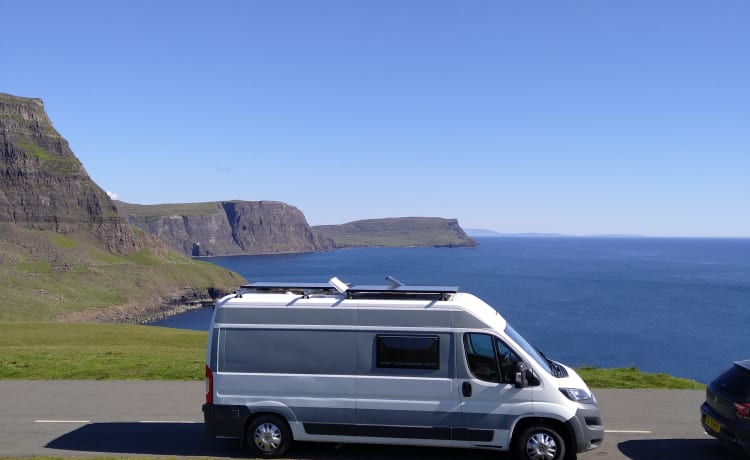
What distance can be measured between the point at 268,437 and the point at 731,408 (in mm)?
7744

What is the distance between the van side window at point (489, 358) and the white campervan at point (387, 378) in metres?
0.02

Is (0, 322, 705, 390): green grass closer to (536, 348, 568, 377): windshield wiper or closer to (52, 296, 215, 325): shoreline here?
(536, 348, 568, 377): windshield wiper

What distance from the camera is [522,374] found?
32.6ft

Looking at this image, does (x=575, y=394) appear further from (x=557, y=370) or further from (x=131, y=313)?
(x=131, y=313)

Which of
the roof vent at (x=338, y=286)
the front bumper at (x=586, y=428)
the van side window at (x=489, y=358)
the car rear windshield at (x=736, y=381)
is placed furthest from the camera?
the roof vent at (x=338, y=286)

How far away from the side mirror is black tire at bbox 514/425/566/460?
2.39 feet

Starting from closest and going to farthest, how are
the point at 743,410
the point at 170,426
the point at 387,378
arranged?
the point at 743,410 < the point at 387,378 < the point at 170,426

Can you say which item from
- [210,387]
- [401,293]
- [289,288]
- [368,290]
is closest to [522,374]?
[401,293]

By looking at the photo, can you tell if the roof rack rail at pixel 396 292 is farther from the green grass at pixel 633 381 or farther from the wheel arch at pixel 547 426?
the green grass at pixel 633 381

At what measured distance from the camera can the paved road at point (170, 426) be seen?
1077cm

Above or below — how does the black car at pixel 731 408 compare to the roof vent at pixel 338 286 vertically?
below

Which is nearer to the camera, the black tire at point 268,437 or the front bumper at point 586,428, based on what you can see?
the front bumper at point 586,428

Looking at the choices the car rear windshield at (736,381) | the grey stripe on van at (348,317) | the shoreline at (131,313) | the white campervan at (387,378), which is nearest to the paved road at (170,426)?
the white campervan at (387,378)

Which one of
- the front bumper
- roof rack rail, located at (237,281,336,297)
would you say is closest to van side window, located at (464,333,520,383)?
the front bumper
